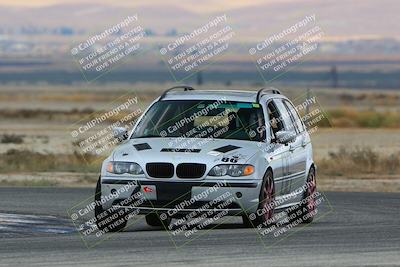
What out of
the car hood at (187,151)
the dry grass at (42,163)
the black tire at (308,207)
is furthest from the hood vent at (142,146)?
the dry grass at (42,163)

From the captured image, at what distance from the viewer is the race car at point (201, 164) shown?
15719 millimetres

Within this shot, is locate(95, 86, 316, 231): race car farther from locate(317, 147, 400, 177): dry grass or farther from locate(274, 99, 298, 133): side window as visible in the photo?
locate(317, 147, 400, 177): dry grass

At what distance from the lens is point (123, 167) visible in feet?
52.2

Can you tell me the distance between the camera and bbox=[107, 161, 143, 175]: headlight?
51.9 ft

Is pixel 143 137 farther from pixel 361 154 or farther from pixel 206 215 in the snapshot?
pixel 361 154

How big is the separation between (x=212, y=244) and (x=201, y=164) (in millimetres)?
1709

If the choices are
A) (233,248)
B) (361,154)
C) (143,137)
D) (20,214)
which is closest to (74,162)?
(361,154)

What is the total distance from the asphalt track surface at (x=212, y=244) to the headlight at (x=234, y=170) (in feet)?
2.27

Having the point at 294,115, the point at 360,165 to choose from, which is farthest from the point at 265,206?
the point at 360,165

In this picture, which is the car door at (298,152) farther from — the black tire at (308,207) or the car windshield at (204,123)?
the car windshield at (204,123)

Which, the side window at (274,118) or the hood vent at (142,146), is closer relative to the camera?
the hood vent at (142,146)

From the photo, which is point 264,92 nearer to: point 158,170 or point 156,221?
point 156,221

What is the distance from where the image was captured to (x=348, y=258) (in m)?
12.9

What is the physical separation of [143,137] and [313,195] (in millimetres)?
2971
